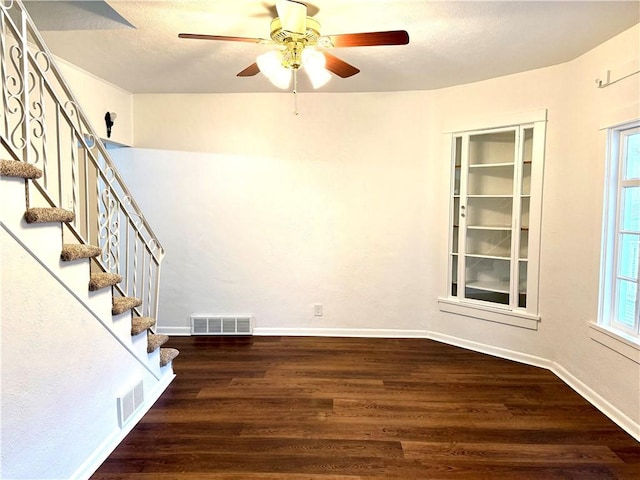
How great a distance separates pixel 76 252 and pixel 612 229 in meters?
3.41

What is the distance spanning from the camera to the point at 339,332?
161 inches

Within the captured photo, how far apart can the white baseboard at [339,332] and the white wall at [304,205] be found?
22 millimetres

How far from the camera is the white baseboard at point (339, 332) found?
13.3 feet

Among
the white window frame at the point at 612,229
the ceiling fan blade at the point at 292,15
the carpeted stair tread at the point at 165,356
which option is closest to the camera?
the ceiling fan blade at the point at 292,15

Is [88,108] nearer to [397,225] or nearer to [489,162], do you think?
[397,225]

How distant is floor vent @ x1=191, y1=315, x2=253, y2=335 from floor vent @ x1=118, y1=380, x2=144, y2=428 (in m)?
1.54

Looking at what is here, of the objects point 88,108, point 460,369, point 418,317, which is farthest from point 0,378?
point 418,317

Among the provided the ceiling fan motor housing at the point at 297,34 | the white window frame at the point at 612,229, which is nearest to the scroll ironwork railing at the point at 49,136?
the ceiling fan motor housing at the point at 297,34

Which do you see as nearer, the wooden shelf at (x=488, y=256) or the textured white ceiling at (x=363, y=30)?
the textured white ceiling at (x=363, y=30)

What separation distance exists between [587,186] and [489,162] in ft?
3.14

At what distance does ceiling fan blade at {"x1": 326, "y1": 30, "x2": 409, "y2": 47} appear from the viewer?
1.97m

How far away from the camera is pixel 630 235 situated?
8.39ft

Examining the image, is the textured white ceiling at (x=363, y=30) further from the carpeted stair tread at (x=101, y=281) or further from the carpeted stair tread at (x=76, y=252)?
the carpeted stair tread at (x=101, y=281)

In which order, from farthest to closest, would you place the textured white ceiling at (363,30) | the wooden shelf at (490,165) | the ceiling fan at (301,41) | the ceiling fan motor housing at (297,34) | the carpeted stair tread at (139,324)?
the wooden shelf at (490,165) → the carpeted stair tread at (139,324) → the textured white ceiling at (363,30) → the ceiling fan motor housing at (297,34) → the ceiling fan at (301,41)
